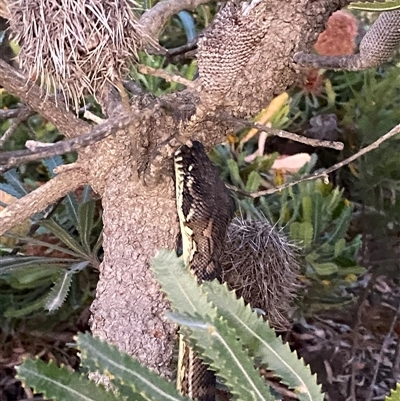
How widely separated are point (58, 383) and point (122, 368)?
6 centimetres

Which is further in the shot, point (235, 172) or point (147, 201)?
point (235, 172)

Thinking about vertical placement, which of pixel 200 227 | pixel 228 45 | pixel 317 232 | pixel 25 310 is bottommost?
pixel 25 310

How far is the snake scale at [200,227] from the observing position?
103 centimetres

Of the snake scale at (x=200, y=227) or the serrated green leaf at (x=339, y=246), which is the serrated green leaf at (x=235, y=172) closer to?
the serrated green leaf at (x=339, y=246)

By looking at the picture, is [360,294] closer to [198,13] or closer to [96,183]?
[198,13]

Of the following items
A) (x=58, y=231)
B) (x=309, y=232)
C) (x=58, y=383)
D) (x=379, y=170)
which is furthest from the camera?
(x=379, y=170)

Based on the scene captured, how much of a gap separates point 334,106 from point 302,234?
1.07m

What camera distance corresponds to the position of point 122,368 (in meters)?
0.58

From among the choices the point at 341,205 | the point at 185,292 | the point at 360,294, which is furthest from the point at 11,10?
the point at 360,294

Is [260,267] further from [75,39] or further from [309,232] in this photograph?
[75,39]

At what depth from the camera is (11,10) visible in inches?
27.7

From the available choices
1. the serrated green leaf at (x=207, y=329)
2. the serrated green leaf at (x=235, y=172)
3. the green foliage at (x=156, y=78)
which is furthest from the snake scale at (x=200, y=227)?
the green foliage at (x=156, y=78)

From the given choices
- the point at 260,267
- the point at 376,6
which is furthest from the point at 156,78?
the point at 376,6

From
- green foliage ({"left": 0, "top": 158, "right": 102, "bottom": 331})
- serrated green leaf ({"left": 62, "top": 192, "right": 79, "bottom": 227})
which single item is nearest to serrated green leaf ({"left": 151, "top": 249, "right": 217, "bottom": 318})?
green foliage ({"left": 0, "top": 158, "right": 102, "bottom": 331})
